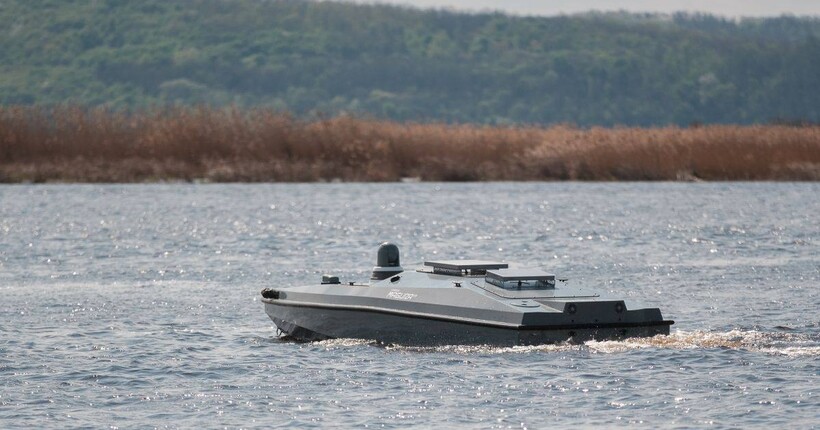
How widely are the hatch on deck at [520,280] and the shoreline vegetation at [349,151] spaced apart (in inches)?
1484

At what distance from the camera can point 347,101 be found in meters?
146

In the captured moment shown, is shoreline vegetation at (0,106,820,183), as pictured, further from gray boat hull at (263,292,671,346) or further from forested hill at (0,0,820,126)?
forested hill at (0,0,820,126)

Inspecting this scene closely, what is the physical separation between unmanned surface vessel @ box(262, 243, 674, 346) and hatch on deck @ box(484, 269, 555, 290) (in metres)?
0.01

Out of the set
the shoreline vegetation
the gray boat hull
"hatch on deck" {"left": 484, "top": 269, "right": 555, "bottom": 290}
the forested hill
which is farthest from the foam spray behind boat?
the forested hill

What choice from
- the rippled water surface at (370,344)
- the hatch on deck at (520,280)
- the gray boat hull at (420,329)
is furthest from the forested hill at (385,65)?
the hatch on deck at (520,280)

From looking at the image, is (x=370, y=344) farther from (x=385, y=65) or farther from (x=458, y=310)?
(x=385, y=65)

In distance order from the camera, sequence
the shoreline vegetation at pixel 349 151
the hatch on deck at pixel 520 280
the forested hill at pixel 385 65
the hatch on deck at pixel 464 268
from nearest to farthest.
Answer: the hatch on deck at pixel 520 280
the hatch on deck at pixel 464 268
the shoreline vegetation at pixel 349 151
the forested hill at pixel 385 65

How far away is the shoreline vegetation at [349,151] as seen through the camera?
183 ft

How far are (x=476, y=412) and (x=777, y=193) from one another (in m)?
40.7

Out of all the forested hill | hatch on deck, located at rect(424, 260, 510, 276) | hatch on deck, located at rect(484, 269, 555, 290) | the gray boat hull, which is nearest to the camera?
the gray boat hull

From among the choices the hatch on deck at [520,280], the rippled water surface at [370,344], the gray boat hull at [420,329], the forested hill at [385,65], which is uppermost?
the forested hill at [385,65]

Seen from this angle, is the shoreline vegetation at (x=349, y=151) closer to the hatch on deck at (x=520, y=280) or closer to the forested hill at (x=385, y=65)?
the hatch on deck at (x=520, y=280)

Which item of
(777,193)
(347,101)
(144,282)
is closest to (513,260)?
(144,282)

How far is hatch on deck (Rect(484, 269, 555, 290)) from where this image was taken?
61.7 feet
